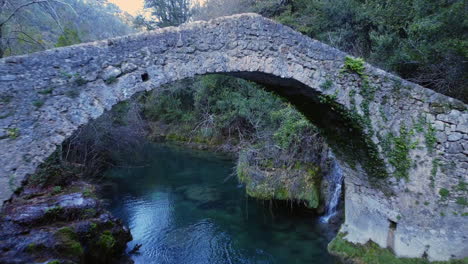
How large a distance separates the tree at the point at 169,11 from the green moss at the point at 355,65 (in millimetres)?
15953

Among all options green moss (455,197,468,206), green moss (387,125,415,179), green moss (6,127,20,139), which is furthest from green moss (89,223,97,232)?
green moss (455,197,468,206)

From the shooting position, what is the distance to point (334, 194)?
7.07 metres

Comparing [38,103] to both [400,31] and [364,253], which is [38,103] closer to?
[364,253]

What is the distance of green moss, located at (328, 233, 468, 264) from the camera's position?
488 centimetres

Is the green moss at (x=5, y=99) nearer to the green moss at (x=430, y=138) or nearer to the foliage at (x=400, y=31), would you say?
the green moss at (x=430, y=138)

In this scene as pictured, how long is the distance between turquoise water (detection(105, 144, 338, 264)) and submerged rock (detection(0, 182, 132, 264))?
2.64 ft

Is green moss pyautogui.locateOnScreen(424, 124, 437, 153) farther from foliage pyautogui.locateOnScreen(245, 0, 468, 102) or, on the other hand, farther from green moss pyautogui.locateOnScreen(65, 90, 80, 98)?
green moss pyautogui.locateOnScreen(65, 90, 80, 98)

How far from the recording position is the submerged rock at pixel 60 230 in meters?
4.00

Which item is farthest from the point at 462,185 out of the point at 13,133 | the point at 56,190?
the point at 56,190

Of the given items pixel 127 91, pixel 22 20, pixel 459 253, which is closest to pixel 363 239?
pixel 459 253

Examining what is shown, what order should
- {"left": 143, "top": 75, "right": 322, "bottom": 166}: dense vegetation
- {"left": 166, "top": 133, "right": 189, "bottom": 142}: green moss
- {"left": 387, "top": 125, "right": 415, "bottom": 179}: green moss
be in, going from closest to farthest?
{"left": 387, "top": 125, "right": 415, "bottom": 179}: green moss < {"left": 143, "top": 75, "right": 322, "bottom": 166}: dense vegetation < {"left": 166, "top": 133, "right": 189, "bottom": 142}: green moss

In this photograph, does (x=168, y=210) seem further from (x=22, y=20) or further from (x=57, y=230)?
(x=22, y=20)

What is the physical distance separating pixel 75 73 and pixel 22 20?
594cm

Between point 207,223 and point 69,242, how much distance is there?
3.48 meters
